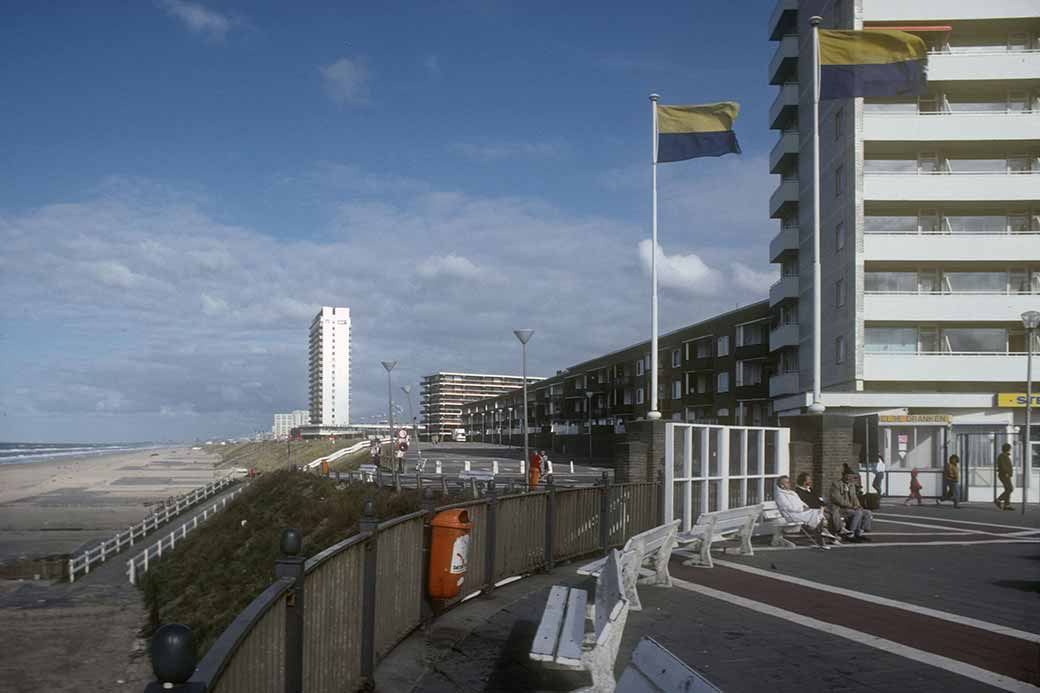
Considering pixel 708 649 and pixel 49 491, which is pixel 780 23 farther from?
pixel 49 491

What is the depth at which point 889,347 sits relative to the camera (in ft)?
135

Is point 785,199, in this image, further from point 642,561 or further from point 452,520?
point 452,520

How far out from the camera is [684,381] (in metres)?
73.6

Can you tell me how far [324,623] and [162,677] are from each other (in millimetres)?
2906

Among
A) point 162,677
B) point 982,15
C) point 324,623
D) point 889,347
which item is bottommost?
point 324,623

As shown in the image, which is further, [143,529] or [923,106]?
[143,529]

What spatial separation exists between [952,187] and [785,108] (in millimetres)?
12057

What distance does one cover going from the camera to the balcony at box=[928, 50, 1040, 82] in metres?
40.7

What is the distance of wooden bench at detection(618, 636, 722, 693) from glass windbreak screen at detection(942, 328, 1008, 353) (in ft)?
136

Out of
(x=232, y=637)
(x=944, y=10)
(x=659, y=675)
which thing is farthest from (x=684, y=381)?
(x=232, y=637)

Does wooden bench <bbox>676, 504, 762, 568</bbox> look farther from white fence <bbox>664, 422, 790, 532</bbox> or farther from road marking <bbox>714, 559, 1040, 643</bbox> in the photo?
white fence <bbox>664, 422, 790, 532</bbox>

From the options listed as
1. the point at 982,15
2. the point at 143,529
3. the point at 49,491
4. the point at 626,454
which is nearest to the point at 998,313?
the point at 982,15

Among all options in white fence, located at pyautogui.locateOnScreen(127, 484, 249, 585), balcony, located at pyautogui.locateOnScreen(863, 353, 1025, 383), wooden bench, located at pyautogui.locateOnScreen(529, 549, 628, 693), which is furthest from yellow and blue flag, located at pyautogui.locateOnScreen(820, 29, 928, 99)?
white fence, located at pyautogui.locateOnScreen(127, 484, 249, 585)

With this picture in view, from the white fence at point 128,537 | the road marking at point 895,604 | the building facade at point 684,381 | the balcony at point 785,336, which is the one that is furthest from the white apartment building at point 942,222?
the white fence at point 128,537
